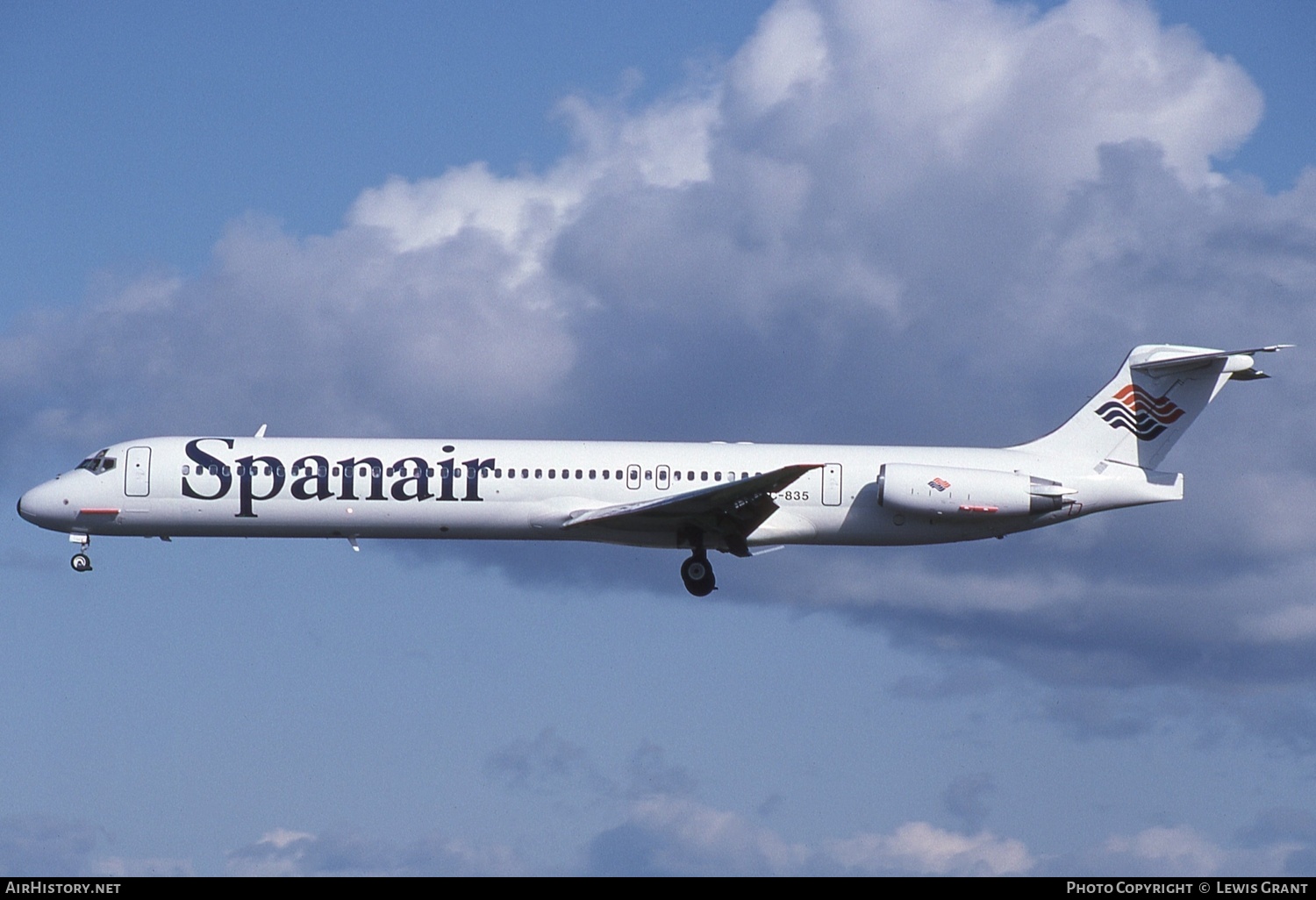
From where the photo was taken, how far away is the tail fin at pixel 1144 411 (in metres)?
41.6

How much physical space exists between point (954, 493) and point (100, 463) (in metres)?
20.4

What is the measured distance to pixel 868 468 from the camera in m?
40.9

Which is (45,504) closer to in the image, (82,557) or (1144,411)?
(82,557)

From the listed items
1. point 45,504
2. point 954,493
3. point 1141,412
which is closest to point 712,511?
point 954,493

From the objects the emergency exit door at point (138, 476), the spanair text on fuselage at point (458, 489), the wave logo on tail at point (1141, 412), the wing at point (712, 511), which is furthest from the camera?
the wave logo on tail at point (1141, 412)

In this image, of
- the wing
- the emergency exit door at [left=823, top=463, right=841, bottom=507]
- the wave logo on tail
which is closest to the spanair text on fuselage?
the emergency exit door at [left=823, top=463, right=841, bottom=507]

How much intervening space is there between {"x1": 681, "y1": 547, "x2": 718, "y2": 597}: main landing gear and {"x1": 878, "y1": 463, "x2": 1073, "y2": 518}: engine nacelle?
435 cm

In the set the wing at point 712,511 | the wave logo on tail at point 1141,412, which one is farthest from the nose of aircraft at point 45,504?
the wave logo on tail at point 1141,412

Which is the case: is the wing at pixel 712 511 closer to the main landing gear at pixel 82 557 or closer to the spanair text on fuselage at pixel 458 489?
the spanair text on fuselage at pixel 458 489

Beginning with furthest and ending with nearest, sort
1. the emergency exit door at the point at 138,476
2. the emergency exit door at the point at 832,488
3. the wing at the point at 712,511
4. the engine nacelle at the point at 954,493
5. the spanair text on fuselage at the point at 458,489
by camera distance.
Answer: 1. the emergency exit door at the point at 138,476
2. the emergency exit door at the point at 832,488
3. the spanair text on fuselage at the point at 458,489
4. the engine nacelle at the point at 954,493
5. the wing at the point at 712,511

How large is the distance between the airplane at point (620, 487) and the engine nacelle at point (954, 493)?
0.13 ft
